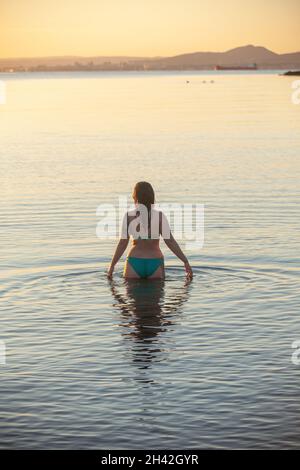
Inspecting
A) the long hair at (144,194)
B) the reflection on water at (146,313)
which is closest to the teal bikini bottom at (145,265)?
the reflection on water at (146,313)

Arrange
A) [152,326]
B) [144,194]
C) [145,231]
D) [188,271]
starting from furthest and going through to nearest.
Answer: [188,271], [145,231], [144,194], [152,326]

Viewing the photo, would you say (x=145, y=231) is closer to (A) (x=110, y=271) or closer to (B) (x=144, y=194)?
(B) (x=144, y=194)

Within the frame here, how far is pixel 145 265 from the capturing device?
16953 mm

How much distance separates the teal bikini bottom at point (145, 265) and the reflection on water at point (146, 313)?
173 mm

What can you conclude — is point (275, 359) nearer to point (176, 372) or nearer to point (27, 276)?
point (176, 372)

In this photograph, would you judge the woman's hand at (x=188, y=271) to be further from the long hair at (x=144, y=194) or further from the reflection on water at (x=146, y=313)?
the long hair at (x=144, y=194)

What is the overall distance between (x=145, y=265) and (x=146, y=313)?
188 centimetres

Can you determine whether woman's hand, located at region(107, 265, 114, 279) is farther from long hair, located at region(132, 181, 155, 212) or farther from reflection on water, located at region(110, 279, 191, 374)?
long hair, located at region(132, 181, 155, 212)

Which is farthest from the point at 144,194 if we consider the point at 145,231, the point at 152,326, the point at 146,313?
the point at 152,326

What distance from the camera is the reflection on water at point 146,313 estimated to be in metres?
13.1

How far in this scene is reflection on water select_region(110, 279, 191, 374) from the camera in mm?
13117

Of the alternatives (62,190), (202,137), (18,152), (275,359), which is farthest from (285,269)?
(202,137)

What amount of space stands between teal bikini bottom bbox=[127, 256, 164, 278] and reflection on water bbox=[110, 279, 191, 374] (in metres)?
0.17

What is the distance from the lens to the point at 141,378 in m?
11.8
